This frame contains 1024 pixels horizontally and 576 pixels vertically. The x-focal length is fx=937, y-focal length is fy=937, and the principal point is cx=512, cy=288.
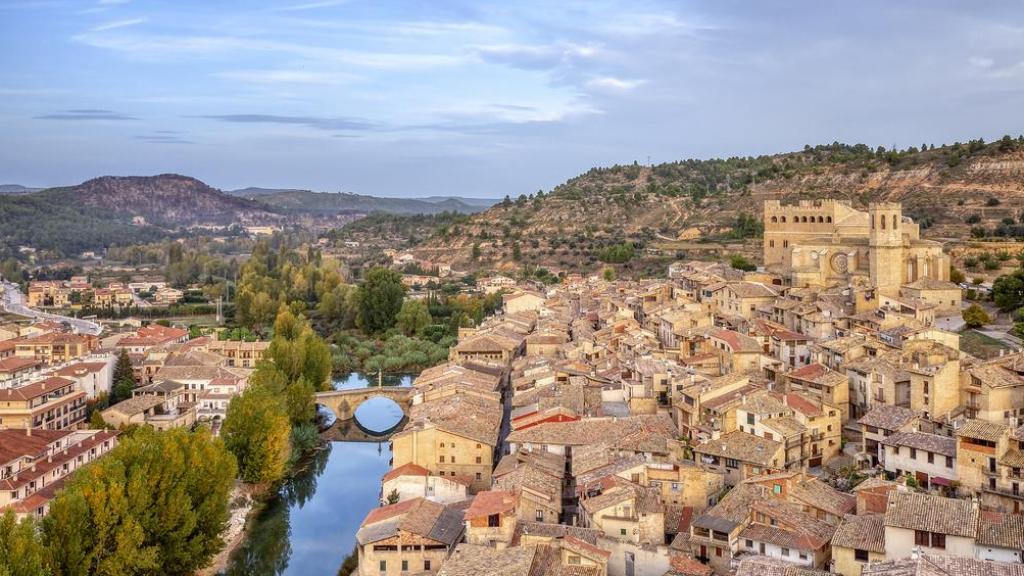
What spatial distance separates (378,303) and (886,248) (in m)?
21.9

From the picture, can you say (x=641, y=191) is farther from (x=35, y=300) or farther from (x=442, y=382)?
(x=442, y=382)

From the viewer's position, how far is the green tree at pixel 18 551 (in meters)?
9.98

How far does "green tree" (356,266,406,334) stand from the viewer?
125 ft

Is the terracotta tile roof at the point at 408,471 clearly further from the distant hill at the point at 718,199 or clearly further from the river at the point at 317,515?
the distant hill at the point at 718,199

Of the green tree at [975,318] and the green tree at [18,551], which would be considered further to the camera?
the green tree at [975,318]

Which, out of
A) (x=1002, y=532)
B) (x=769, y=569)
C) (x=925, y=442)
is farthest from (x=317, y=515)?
(x=1002, y=532)

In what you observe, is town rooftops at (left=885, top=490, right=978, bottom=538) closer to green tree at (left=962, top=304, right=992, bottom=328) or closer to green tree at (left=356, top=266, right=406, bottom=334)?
green tree at (left=962, top=304, right=992, bottom=328)

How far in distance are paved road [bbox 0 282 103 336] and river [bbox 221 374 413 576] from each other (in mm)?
14316

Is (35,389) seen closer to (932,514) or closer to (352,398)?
(352,398)

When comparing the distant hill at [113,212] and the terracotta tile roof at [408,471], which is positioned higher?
the distant hill at [113,212]

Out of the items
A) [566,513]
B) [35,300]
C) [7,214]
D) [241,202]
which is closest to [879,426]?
[566,513]

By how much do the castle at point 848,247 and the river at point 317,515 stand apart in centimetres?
1173

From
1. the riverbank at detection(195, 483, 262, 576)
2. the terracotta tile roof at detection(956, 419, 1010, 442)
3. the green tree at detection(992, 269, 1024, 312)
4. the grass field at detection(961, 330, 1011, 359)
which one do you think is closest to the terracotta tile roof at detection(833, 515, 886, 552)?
the terracotta tile roof at detection(956, 419, 1010, 442)

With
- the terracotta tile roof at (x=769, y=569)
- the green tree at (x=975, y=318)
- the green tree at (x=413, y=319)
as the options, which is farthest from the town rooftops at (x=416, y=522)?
the green tree at (x=413, y=319)
